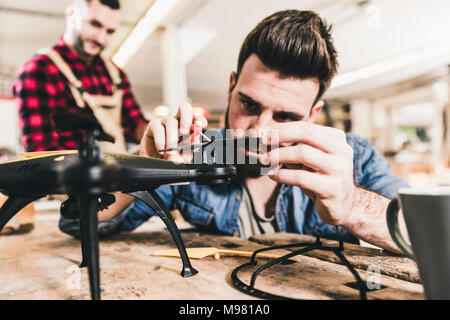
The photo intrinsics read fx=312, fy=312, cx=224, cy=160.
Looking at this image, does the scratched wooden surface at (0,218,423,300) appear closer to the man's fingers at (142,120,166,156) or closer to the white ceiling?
the man's fingers at (142,120,166,156)

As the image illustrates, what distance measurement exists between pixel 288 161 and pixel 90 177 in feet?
1.07

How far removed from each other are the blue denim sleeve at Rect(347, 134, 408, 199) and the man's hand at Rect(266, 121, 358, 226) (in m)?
0.49

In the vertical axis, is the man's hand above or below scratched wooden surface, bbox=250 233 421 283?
above

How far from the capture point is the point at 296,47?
2.85 ft

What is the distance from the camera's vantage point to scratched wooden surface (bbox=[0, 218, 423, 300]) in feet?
1.30

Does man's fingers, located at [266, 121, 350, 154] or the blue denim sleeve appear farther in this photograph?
the blue denim sleeve

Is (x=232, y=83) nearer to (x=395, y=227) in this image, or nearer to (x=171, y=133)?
(x=171, y=133)

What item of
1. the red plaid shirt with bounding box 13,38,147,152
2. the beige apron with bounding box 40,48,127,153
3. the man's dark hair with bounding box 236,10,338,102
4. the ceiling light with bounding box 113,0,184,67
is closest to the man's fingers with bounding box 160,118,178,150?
the man's dark hair with bounding box 236,10,338,102

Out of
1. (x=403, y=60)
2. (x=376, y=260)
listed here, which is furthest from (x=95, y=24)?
(x=403, y=60)

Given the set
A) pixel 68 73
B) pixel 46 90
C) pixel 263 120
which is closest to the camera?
pixel 263 120

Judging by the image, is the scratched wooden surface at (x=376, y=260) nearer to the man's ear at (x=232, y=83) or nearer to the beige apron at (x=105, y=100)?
the man's ear at (x=232, y=83)

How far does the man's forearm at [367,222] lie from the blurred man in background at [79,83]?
0.90 metres

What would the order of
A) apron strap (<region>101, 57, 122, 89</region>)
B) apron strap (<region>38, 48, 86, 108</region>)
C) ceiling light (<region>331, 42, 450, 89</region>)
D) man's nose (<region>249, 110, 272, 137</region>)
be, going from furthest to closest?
1. ceiling light (<region>331, 42, 450, 89</region>)
2. apron strap (<region>101, 57, 122, 89</region>)
3. apron strap (<region>38, 48, 86, 108</region>)
4. man's nose (<region>249, 110, 272, 137</region>)
